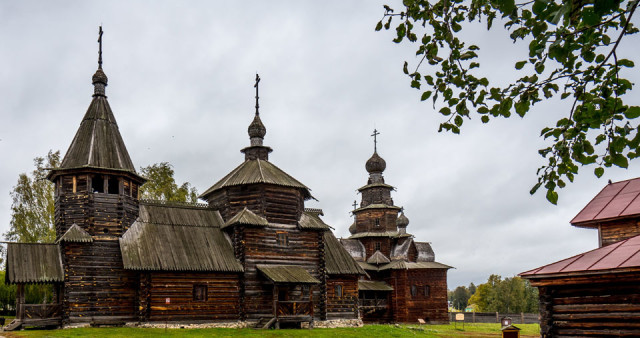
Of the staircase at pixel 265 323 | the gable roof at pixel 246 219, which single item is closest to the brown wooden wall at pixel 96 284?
the gable roof at pixel 246 219

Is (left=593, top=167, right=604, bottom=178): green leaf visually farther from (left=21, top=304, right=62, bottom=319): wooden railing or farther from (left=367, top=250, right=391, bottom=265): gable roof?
(left=367, top=250, right=391, bottom=265): gable roof

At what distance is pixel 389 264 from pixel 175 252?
24.4 m

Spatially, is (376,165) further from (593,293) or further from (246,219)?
(593,293)

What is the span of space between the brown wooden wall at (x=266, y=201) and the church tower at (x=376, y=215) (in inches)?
770

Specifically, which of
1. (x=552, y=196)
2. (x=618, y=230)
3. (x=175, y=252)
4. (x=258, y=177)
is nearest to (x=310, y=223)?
(x=258, y=177)

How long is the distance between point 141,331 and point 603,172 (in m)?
23.1

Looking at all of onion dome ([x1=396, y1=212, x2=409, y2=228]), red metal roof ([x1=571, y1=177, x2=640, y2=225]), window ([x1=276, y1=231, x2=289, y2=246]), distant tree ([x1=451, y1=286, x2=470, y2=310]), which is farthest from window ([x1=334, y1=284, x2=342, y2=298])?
distant tree ([x1=451, y1=286, x2=470, y2=310])

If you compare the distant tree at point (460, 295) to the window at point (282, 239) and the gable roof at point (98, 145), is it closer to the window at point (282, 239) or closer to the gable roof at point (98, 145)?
the window at point (282, 239)

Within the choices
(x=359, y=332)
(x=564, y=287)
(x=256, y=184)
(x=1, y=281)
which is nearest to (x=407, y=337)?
(x=359, y=332)

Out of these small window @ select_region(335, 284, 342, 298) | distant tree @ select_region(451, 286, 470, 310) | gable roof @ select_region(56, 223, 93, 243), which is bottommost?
distant tree @ select_region(451, 286, 470, 310)

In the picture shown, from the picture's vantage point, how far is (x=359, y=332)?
29875 mm

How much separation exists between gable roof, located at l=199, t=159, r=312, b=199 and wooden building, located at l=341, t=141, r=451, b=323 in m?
15.7

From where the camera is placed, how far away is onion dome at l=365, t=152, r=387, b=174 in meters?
54.1

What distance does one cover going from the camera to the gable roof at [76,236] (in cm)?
2703
